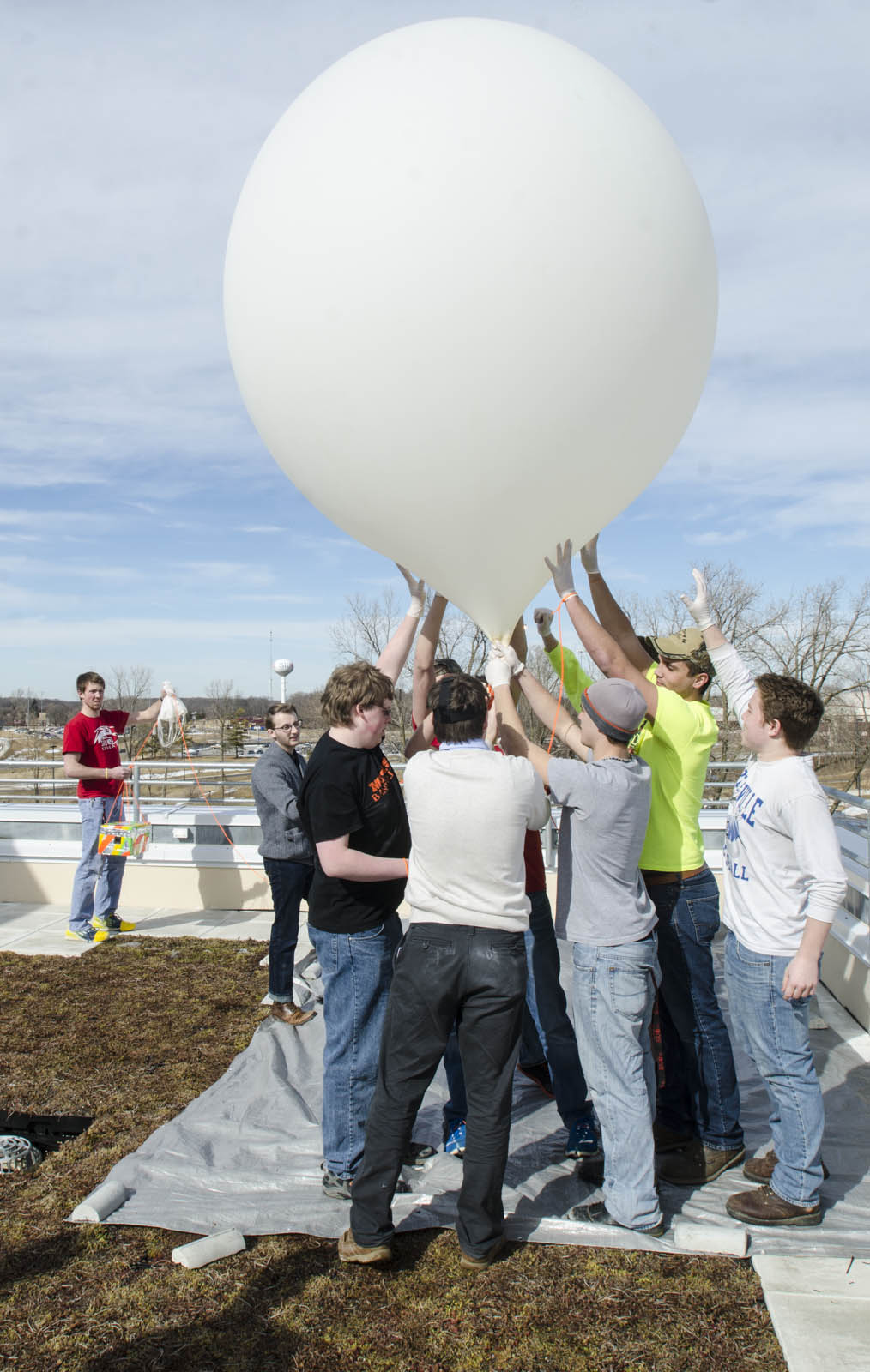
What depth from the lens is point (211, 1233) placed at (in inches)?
91.5

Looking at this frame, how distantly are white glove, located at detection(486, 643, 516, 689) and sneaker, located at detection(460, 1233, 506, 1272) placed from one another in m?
1.40

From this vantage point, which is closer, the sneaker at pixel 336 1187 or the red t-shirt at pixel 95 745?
the sneaker at pixel 336 1187

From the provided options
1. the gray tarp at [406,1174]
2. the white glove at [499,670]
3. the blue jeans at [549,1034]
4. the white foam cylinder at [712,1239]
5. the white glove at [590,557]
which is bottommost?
the gray tarp at [406,1174]

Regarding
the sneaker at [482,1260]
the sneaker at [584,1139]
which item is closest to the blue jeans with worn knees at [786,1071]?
the sneaker at [584,1139]

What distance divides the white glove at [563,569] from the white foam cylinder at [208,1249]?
1898 mm

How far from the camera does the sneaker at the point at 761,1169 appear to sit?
8.41 feet

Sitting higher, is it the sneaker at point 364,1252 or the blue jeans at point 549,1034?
the blue jeans at point 549,1034

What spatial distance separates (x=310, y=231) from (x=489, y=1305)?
2585 millimetres

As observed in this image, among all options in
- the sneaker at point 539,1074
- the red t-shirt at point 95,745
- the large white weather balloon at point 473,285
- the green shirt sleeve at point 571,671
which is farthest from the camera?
the red t-shirt at point 95,745

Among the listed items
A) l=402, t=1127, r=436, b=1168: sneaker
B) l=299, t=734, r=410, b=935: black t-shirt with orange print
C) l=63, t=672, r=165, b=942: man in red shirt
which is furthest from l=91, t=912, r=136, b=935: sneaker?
l=299, t=734, r=410, b=935: black t-shirt with orange print

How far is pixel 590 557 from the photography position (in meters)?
2.82

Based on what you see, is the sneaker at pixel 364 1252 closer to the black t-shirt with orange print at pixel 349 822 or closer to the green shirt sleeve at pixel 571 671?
the black t-shirt with orange print at pixel 349 822

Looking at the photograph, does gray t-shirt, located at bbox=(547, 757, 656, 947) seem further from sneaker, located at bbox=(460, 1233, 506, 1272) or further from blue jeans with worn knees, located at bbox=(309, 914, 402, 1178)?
sneaker, located at bbox=(460, 1233, 506, 1272)

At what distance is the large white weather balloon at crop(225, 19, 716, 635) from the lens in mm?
2096
